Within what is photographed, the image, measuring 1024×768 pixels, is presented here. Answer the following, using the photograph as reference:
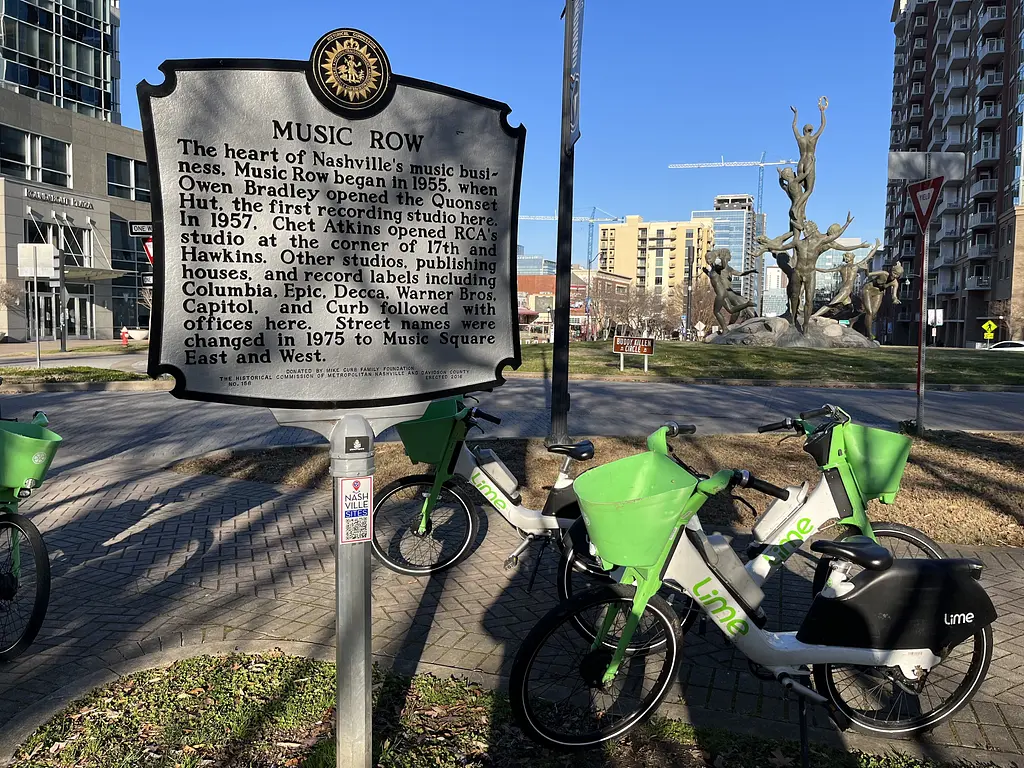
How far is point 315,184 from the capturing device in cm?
259

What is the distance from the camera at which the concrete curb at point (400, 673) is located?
10.2ft

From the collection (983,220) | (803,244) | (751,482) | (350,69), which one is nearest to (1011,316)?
(983,220)

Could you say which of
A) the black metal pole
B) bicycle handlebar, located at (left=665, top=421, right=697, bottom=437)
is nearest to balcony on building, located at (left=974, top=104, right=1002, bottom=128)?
the black metal pole

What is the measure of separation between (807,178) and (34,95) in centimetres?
4214

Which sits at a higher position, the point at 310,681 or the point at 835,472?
the point at 835,472

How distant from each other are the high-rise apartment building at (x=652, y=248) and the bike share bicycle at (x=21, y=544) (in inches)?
7264

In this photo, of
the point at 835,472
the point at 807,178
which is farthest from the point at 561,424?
the point at 807,178

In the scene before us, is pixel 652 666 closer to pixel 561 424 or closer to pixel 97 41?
pixel 561 424

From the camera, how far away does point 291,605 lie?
461 centimetres

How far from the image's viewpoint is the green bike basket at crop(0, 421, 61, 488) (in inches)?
148

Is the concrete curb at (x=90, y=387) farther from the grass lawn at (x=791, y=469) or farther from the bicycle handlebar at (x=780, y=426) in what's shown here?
the bicycle handlebar at (x=780, y=426)

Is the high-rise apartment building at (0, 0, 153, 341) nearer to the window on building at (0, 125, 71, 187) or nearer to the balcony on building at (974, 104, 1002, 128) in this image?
the window on building at (0, 125, 71, 187)

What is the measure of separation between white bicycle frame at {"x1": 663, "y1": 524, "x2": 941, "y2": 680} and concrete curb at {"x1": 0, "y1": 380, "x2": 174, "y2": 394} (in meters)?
15.5

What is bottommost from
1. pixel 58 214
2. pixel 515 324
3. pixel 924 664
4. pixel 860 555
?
pixel 924 664
